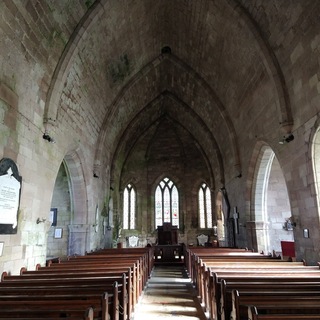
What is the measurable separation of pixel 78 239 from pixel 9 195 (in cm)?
514

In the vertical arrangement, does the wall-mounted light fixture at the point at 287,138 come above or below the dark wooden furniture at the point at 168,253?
above

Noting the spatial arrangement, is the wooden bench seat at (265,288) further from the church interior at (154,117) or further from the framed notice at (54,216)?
the framed notice at (54,216)

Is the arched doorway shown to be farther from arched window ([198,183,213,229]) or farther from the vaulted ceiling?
arched window ([198,183,213,229])

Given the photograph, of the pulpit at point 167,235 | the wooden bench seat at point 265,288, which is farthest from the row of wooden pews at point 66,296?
the pulpit at point 167,235

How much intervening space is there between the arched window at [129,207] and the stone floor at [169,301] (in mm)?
8701

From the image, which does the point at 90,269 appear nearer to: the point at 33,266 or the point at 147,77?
the point at 33,266

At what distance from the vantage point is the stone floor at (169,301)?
5.30 m

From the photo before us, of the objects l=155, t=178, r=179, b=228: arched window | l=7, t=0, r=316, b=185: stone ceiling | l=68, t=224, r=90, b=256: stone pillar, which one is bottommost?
l=68, t=224, r=90, b=256: stone pillar

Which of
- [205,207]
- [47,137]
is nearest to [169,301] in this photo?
[47,137]

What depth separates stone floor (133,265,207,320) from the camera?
17.4 ft

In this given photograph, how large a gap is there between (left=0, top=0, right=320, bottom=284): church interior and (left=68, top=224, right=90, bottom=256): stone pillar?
2.0 inches

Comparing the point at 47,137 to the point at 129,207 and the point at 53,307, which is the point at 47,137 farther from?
the point at 129,207

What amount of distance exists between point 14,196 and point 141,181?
42.8 feet

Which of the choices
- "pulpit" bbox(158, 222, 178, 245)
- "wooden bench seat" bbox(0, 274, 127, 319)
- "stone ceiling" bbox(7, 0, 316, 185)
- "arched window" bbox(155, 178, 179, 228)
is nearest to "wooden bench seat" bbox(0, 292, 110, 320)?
"wooden bench seat" bbox(0, 274, 127, 319)
